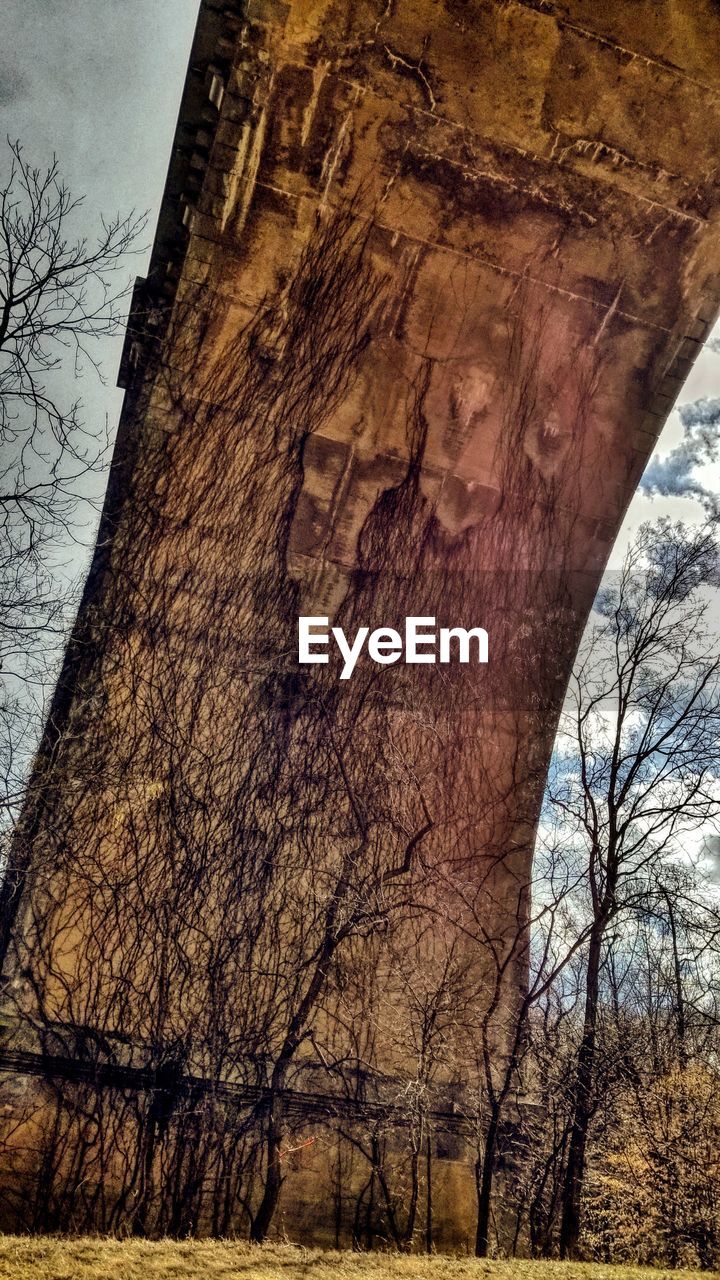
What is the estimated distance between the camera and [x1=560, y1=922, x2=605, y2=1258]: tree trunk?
7.00 metres

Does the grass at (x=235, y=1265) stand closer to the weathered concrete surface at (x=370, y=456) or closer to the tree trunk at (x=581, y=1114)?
the tree trunk at (x=581, y=1114)

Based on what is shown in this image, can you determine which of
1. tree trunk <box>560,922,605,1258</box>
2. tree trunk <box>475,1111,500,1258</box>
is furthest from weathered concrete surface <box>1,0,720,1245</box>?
tree trunk <box>560,922,605,1258</box>

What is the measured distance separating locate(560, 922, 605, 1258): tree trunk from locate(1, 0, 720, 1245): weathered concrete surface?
33.4 inches

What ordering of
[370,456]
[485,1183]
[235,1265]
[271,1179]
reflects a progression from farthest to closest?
[370,456], [485,1183], [271,1179], [235,1265]

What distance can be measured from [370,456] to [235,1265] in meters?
6.65

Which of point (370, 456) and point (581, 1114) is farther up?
point (370, 456)

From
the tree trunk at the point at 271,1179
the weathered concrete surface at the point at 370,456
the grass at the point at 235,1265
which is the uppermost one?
the weathered concrete surface at the point at 370,456

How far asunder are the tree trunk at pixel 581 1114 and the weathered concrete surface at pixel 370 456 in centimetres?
85

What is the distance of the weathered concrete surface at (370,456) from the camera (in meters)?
6.83

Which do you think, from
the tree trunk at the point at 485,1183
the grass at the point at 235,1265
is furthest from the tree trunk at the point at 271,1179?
the tree trunk at the point at 485,1183

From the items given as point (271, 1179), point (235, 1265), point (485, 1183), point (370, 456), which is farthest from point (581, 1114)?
point (370, 456)

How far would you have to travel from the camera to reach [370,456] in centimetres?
823

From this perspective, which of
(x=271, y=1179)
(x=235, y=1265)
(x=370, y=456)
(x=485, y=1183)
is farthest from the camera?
(x=370, y=456)

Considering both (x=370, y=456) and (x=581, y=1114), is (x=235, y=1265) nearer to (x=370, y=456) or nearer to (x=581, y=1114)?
(x=581, y=1114)
